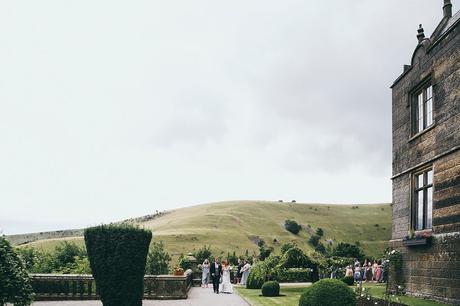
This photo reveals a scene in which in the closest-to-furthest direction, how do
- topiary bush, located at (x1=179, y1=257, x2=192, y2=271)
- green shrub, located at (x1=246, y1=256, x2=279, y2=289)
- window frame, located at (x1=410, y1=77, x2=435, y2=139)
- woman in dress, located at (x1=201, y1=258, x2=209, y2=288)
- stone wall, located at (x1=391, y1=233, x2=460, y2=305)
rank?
stone wall, located at (x1=391, y1=233, x2=460, y2=305) < window frame, located at (x1=410, y1=77, x2=435, y2=139) < green shrub, located at (x1=246, y1=256, x2=279, y2=289) < woman in dress, located at (x1=201, y1=258, x2=209, y2=288) < topiary bush, located at (x1=179, y1=257, x2=192, y2=271)

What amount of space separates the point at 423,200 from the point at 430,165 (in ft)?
5.21

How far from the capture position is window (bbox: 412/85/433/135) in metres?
21.7

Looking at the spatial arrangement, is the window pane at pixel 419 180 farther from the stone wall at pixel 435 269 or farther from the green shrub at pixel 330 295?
the green shrub at pixel 330 295

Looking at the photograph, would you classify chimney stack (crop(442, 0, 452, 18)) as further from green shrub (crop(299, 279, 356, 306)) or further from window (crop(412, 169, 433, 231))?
green shrub (crop(299, 279, 356, 306))

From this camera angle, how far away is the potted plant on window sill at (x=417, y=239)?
20016 mm

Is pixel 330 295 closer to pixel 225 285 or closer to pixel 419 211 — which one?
pixel 419 211

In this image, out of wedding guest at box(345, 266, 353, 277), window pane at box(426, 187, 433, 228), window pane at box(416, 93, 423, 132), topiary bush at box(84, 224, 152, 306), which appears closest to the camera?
topiary bush at box(84, 224, 152, 306)

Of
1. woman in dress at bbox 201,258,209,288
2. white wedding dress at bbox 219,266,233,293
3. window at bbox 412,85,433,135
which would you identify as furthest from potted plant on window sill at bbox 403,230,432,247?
woman in dress at bbox 201,258,209,288

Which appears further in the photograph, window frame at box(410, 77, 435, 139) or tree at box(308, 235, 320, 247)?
tree at box(308, 235, 320, 247)

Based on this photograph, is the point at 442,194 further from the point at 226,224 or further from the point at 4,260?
the point at 226,224

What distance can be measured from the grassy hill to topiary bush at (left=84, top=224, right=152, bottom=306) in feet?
216

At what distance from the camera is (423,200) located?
70.9 feet

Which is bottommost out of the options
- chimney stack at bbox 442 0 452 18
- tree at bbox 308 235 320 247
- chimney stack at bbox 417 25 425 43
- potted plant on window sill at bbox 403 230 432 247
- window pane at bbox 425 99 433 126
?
potted plant on window sill at bbox 403 230 432 247

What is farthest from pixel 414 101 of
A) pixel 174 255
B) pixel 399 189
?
pixel 174 255
